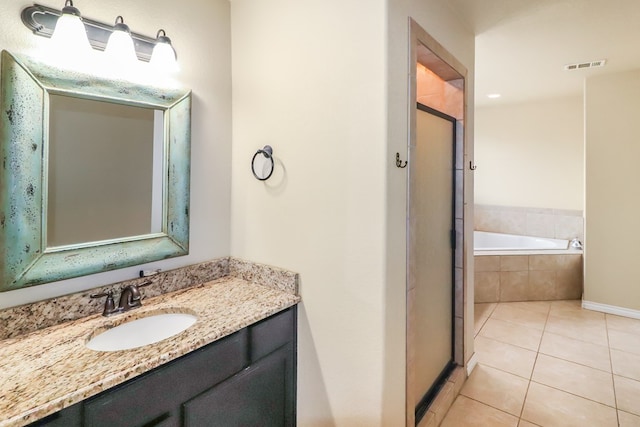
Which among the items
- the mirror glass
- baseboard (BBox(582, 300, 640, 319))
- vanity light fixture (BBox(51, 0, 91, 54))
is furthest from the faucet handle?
baseboard (BBox(582, 300, 640, 319))

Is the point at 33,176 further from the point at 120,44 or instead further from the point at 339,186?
the point at 339,186

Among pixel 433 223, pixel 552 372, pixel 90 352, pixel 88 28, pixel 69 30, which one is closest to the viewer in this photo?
pixel 90 352

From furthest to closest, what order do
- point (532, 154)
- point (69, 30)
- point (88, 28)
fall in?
point (532, 154) < point (88, 28) < point (69, 30)

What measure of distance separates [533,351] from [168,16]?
11.0ft

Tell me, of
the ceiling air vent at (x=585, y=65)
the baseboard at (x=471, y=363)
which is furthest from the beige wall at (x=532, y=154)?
the baseboard at (x=471, y=363)

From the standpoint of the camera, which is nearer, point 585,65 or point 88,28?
point 88,28

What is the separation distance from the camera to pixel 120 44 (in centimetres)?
134

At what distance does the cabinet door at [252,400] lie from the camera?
1.19m

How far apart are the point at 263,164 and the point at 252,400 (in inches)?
43.5

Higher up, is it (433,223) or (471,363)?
(433,223)

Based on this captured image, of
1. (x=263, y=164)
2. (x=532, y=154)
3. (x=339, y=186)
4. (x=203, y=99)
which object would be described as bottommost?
(x=339, y=186)

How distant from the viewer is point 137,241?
1509mm

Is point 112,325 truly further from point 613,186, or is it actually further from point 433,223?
point 613,186

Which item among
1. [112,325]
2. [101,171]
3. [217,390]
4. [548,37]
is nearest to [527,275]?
[548,37]
